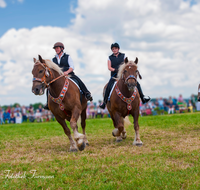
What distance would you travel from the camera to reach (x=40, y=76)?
258 inches

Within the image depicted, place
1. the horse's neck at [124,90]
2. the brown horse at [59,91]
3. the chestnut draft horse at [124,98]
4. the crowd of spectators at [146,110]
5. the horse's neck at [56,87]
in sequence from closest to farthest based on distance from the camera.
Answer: the brown horse at [59,91]
the horse's neck at [56,87]
the chestnut draft horse at [124,98]
the horse's neck at [124,90]
the crowd of spectators at [146,110]

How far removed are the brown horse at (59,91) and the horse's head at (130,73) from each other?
1.60 metres

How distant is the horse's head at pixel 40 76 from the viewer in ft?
21.1

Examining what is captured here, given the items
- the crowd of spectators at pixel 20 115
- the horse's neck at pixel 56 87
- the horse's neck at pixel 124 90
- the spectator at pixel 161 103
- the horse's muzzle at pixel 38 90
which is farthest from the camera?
the spectator at pixel 161 103

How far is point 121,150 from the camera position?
Answer: 6.59m

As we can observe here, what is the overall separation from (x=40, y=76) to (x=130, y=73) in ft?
8.99

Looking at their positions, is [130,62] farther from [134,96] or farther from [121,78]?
[134,96]

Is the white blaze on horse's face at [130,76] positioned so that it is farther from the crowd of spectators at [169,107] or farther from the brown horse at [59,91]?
the crowd of spectators at [169,107]

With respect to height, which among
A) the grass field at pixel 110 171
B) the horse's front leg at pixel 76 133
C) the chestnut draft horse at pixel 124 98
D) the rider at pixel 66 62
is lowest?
the grass field at pixel 110 171

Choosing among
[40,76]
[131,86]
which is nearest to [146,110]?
[131,86]

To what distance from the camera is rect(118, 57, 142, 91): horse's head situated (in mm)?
7070

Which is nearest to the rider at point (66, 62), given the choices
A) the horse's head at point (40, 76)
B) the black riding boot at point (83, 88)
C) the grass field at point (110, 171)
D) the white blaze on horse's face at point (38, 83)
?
the black riding boot at point (83, 88)

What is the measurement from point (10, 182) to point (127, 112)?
445cm

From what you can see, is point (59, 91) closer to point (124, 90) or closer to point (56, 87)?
A: point (56, 87)
